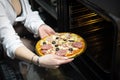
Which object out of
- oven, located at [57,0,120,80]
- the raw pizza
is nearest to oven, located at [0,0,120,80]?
oven, located at [57,0,120,80]

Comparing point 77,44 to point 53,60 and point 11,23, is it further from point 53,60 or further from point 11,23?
point 11,23

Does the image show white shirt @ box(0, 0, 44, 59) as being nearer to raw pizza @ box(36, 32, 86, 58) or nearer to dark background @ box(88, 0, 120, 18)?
raw pizza @ box(36, 32, 86, 58)

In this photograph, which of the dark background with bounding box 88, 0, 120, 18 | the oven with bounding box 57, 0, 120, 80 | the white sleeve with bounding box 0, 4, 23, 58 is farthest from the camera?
the oven with bounding box 57, 0, 120, 80

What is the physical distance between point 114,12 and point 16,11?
24.4 inches

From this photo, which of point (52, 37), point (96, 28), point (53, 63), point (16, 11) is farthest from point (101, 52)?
point (16, 11)

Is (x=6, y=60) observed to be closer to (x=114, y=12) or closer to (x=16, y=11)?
(x=16, y=11)

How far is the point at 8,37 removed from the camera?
114cm

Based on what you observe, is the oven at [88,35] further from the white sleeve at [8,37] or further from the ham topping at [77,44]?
the white sleeve at [8,37]

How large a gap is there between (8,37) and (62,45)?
0.85 feet

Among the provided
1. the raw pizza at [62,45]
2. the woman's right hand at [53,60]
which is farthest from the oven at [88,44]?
the woman's right hand at [53,60]

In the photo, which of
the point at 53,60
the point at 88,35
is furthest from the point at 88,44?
the point at 53,60

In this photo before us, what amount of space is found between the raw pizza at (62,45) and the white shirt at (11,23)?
0.36 ft

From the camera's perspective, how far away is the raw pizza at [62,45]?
113cm

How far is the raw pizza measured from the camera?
1.13 meters
